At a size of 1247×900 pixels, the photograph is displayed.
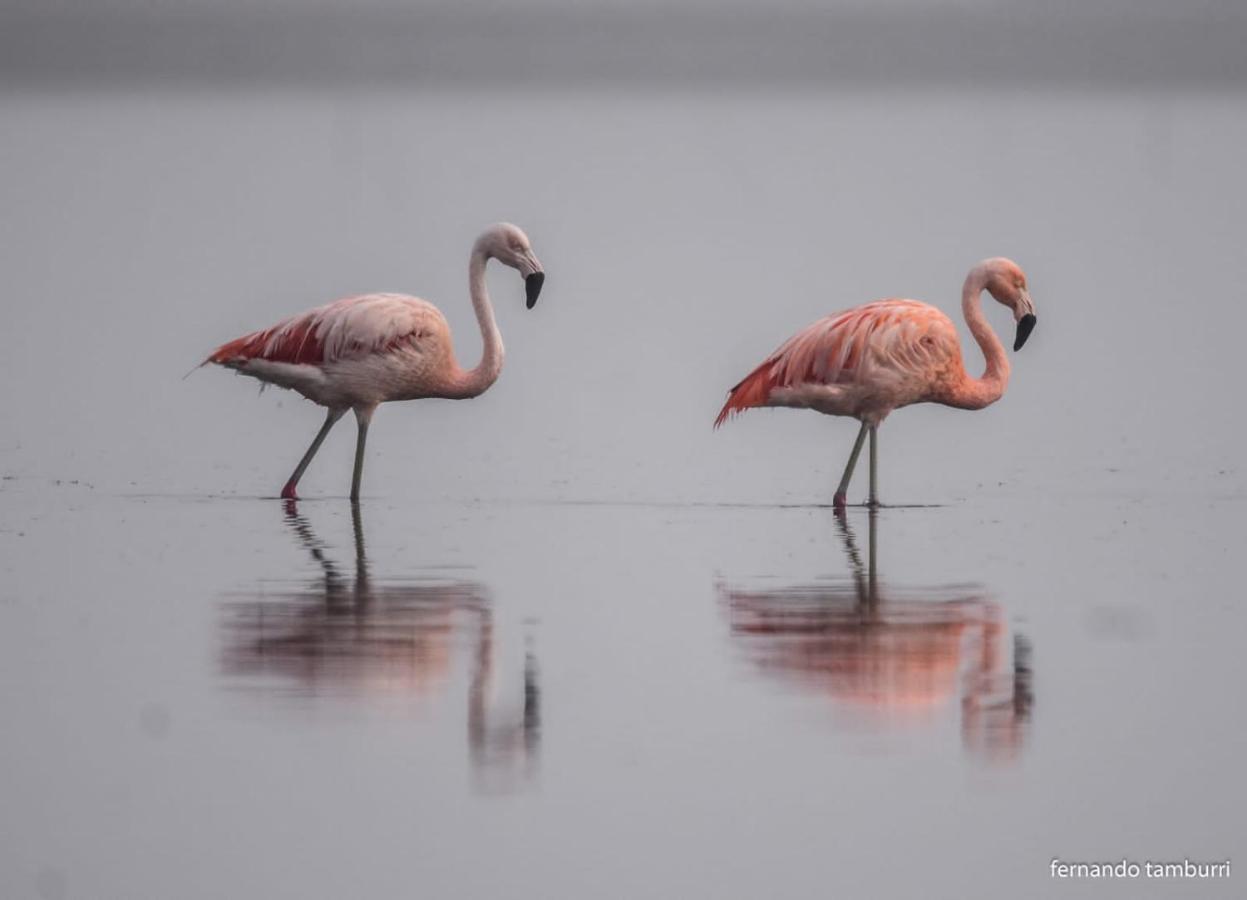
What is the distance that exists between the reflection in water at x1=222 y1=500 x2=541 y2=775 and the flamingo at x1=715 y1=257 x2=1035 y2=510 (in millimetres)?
4036

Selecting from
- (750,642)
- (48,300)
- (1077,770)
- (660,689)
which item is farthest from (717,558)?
(48,300)

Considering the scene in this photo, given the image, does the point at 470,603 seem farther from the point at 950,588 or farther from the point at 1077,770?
the point at 1077,770

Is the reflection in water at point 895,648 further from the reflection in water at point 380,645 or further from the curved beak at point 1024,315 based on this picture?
the curved beak at point 1024,315

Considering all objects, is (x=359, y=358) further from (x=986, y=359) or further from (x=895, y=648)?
(x=895, y=648)

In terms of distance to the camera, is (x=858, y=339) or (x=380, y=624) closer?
(x=380, y=624)

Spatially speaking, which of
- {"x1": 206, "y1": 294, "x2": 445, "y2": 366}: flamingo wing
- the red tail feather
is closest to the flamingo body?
{"x1": 206, "y1": 294, "x2": 445, "y2": 366}: flamingo wing

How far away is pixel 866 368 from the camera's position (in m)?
13.6

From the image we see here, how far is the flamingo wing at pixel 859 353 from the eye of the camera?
13.7m

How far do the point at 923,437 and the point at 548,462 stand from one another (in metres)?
→ 2.71

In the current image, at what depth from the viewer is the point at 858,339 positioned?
541 inches

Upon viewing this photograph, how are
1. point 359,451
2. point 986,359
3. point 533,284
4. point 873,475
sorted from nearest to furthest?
point 873,475 → point 359,451 → point 986,359 → point 533,284

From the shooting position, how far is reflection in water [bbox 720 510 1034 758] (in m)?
7.41

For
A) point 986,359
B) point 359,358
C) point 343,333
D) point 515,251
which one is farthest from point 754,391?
point 343,333

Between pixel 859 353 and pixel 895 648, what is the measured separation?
5545mm
